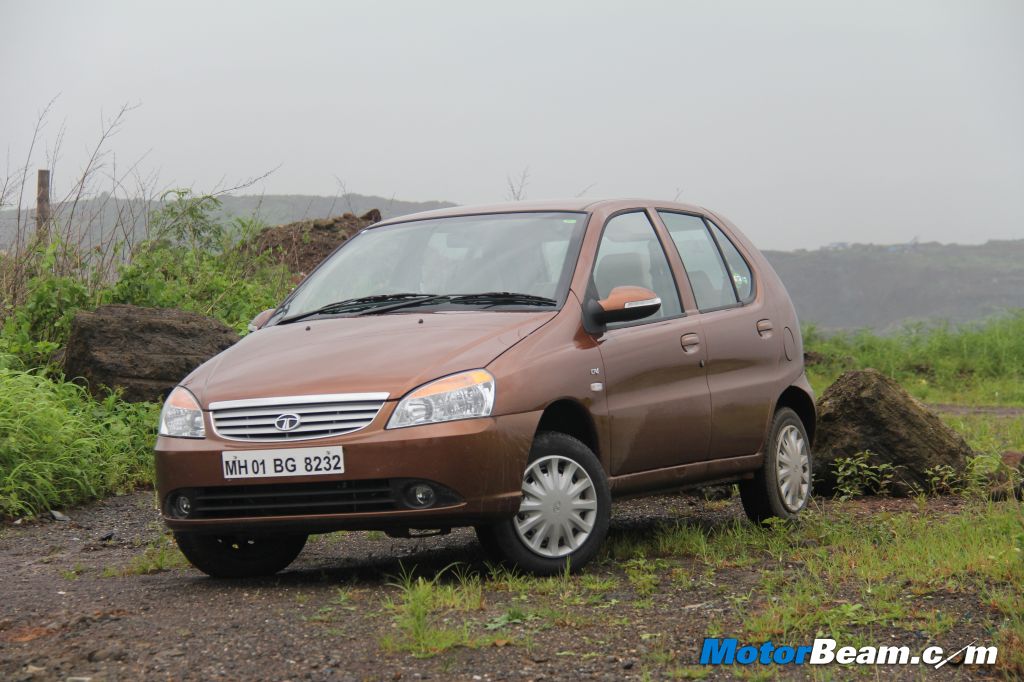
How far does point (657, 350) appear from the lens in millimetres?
6688

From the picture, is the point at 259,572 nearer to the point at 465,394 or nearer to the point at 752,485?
the point at 465,394

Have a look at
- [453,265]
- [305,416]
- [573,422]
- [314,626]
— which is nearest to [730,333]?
[573,422]

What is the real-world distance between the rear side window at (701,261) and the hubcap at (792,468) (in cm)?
88

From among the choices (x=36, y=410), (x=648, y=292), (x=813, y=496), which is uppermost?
(x=648, y=292)

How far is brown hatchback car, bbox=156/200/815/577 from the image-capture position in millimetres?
5559

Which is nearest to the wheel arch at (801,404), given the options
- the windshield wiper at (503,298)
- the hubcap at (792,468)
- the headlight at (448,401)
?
the hubcap at (792,468)

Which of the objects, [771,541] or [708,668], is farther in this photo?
[771,541]

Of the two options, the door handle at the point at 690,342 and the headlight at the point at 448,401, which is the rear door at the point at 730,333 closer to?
the door handle at the point at 690,342

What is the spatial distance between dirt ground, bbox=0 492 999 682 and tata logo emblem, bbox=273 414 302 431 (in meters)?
0.71

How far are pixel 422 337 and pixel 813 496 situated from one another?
414cm

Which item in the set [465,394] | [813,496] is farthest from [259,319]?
[813,496]

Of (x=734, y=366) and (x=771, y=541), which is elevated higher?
(x=734, y=366)

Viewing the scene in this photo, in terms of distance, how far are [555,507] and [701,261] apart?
87.8 inches

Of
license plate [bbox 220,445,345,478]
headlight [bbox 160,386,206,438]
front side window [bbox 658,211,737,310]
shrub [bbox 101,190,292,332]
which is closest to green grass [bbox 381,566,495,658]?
license plate [bbox 220,445,345,478]
